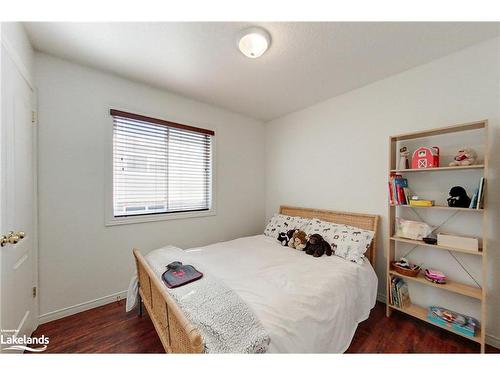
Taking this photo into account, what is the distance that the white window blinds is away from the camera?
225 cm

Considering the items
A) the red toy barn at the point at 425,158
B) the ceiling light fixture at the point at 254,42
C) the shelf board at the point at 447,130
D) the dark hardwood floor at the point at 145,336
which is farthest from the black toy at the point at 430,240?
the ceiling light fixture at the point at 254,42

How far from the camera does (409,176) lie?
203 centimetres

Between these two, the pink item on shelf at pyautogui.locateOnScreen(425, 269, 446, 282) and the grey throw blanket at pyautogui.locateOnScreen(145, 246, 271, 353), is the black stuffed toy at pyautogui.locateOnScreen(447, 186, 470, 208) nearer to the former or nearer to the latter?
the pink item on shelf at pyautogui.locateOnScreen(425, 269, 446, 282)

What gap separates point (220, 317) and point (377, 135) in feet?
7.84

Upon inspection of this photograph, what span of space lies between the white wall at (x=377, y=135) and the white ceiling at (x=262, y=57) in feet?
0.53

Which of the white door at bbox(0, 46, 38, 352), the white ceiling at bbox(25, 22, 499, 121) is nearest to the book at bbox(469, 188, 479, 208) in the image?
the white ceiling at bbox(25, 22, 499, 121)

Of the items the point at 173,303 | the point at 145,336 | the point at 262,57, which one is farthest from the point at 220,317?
the point at 262,57

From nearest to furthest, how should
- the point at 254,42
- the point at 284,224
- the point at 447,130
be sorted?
1. the point at 254,42
2. the point at 447,130
3. the point at 284,224

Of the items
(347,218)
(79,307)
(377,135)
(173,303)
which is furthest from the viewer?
(347,218)

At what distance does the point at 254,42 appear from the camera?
5.18 ft

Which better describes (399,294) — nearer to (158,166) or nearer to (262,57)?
(262,57)

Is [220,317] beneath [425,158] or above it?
beneath
